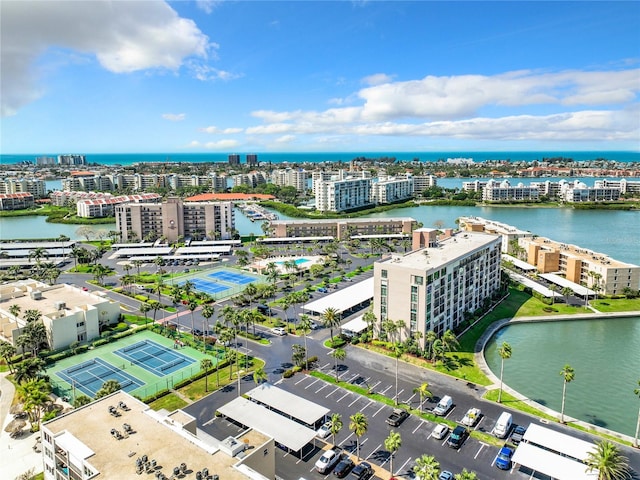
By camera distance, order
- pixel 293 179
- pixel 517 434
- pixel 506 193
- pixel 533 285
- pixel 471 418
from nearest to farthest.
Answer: pixel 517 434, pixel 471 418, pixel 533 285, pixel 506 193, pixel 293 179

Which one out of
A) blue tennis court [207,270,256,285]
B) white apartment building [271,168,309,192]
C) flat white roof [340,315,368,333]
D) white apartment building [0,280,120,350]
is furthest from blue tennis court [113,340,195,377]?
white apartment building [271,168,309,192]

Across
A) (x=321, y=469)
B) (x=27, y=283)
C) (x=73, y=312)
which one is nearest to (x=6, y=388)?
(x=73, y=312)

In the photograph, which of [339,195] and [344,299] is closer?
[344,299]

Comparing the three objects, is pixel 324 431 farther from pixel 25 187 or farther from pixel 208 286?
pixel 25 187

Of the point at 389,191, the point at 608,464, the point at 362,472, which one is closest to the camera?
the point at 608,464

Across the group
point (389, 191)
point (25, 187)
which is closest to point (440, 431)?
point (389, 191)

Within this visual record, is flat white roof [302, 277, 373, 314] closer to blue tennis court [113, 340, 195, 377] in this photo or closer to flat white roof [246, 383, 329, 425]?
blue tennis court [113, 340, 195, 377]

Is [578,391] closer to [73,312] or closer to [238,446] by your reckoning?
[238,446]
